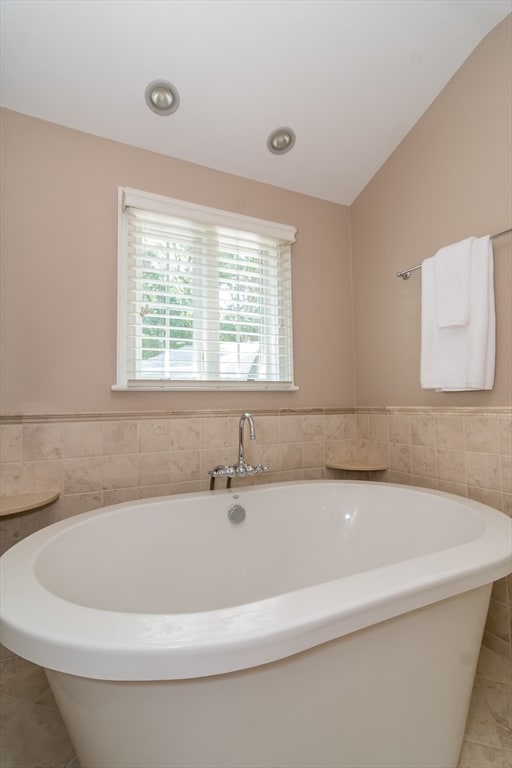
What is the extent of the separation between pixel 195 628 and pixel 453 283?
163 centimetres

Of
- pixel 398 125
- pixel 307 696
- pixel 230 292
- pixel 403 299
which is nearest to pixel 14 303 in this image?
pixel 230 292

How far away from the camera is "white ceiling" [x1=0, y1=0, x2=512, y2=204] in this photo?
136 centimetres

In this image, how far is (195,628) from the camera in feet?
1.93

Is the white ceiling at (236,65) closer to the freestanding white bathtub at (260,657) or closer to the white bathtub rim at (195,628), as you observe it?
the freestanding white bathtub at (260,657)

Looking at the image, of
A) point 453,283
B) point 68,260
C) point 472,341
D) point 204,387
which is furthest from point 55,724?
point 453,283

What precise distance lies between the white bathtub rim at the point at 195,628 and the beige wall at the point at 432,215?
1.16 meters

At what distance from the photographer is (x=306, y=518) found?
5.47ft

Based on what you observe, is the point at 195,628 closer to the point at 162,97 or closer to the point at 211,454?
the point at 211,454

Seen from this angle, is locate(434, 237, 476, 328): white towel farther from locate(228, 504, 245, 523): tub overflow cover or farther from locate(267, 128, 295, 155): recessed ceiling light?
locate(228, 504, 245, 523): tub overflow cover

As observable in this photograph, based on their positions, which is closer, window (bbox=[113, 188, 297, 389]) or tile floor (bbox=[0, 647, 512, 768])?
tile floor (bbox=[0, 647, 512, 768])

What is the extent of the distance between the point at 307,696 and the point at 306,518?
3.23 feet

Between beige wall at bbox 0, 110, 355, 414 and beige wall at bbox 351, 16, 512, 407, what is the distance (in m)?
0.84

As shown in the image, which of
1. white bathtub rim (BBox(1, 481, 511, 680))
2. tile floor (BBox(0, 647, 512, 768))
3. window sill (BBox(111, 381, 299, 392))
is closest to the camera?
white bathtub rim (BBox(1, 481, 511, 680))

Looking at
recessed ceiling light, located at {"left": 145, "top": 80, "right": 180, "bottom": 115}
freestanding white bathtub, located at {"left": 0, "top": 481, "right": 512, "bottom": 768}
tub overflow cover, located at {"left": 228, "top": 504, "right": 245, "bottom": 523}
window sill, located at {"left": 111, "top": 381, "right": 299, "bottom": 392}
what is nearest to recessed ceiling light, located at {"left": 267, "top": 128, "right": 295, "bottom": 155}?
recessed ceiling light, located at {"left": 145, "top": 80, "right": 180, "bottom": 115}
